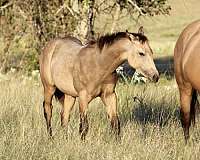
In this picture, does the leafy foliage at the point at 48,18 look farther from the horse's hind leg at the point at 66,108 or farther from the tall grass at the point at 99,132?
the horse's hind leg at the point at 66,108

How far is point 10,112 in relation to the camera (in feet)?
26.4

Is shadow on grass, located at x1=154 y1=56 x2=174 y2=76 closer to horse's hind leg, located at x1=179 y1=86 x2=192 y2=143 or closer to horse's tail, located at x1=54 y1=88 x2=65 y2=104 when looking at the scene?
horse's tail, located at x1=54 y1=88 x2=65 y2=104

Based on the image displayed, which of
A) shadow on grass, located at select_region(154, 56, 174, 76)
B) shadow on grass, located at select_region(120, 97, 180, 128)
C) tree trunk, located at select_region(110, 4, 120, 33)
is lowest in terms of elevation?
shadow on grass, located at select_region(154, 56, 174, 76)

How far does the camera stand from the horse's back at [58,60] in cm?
736

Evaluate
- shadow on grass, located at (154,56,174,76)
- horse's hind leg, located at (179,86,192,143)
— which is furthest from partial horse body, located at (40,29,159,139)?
shadow on grass, located at (154,56,174,76)

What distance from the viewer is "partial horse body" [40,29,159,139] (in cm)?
611

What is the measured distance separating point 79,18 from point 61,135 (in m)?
7.70

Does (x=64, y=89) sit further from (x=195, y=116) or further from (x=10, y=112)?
(x=195, y=116)

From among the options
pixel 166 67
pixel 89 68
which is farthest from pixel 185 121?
pixel 166 67

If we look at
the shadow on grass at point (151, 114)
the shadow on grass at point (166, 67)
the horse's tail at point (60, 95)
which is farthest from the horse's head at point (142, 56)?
the shadow on grass at point (166, 67)

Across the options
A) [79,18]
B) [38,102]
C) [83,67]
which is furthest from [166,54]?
[83,67]

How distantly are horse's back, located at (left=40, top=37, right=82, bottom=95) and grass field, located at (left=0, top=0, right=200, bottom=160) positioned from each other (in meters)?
0.67

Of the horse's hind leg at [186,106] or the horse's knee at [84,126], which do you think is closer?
the horse's knee at [84,126]

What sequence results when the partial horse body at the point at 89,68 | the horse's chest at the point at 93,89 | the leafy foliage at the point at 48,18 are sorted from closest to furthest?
the partial horse body at the point at 89,68, the horse's chest at the point at 93,89, the leafy foliage at the point at 48,18
